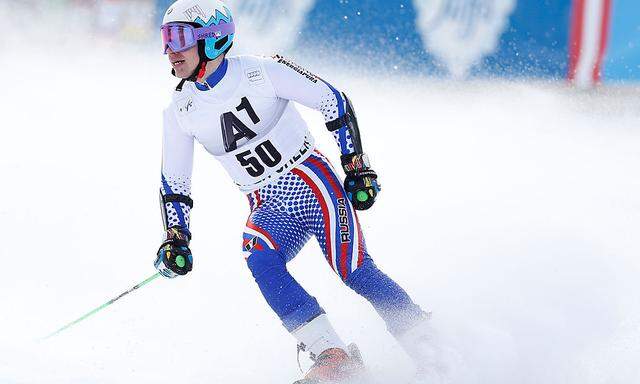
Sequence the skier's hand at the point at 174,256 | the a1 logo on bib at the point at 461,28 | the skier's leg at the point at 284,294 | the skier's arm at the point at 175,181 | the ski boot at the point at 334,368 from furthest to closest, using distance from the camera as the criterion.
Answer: the a1 logo on bib at the point at 461,28 < the skier's arm at the point at 175,181 < the skier's hand at the point at 174,256 < the skier's leg at the point at 284,294 < the ski boot at the point at 334,368

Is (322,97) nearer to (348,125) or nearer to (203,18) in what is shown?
(348,125)

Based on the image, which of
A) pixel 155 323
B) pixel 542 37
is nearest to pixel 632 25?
pixel 542 37

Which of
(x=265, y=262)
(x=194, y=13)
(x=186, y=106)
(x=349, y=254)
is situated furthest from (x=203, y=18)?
(x=349, y=254)


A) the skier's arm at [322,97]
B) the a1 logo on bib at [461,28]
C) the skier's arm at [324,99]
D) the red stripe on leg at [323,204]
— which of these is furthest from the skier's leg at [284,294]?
the a1 logo on bib at [461,28]

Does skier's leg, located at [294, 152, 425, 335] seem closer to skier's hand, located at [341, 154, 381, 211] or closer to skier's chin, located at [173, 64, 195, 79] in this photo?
skier's hand, located at [341, 154, 381, 211]

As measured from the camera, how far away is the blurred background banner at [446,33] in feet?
31.3

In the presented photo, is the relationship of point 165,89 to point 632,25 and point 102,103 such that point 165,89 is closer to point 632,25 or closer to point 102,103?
point 102,103

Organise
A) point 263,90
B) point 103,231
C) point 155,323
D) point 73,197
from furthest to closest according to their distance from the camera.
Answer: point 73,197 → point 103,231 → point 155,323 → point 263,90

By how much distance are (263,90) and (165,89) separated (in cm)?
638

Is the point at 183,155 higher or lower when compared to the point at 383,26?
lower

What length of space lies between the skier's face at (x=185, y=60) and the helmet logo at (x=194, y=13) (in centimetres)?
14

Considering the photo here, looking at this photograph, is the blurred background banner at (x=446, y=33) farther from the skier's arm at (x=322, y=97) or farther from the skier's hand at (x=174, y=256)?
the skier's hand at (x=174, y=256)

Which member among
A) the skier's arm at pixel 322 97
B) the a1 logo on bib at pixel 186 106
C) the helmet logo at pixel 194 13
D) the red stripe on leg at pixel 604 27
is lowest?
the skier's arm at pixel 322 97

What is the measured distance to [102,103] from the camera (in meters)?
10.4
